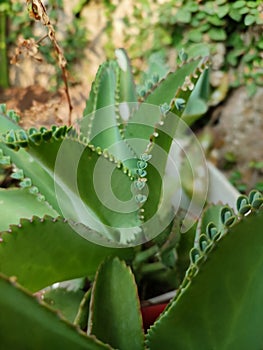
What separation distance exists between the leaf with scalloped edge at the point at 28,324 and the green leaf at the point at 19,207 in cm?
23

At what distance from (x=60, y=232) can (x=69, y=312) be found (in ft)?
0.40

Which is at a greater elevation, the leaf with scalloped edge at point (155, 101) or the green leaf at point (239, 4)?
the green leaf at point (239, 4)

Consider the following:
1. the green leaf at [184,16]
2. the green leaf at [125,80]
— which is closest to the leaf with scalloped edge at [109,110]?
the green leaf at [125,80]

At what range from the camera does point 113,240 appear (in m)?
0.57

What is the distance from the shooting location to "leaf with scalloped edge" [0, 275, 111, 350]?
32 centimetres

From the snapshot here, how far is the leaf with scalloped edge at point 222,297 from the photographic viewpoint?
1.30 feet

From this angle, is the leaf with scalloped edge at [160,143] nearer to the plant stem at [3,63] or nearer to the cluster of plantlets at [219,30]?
the cluster of plantlets at [219,30]

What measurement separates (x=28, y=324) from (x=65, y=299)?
0.25 metres

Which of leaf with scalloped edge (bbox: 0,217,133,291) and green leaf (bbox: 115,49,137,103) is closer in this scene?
leaf with scalloped edge (bbox: 0,217,133,291)

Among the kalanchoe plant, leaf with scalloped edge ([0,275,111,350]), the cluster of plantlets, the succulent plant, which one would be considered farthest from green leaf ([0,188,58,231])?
the cluster of plantlets

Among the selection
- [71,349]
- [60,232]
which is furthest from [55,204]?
[71,349]

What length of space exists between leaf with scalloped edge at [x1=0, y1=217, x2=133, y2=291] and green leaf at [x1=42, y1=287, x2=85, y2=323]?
0.05 metres

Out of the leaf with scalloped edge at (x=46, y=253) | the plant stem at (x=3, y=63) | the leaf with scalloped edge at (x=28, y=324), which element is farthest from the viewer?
the plant stem at (x=3, y=63)

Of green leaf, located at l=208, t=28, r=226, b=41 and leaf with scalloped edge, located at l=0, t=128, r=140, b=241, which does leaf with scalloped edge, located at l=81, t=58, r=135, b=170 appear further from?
green leaf, located at l=208, t=28, r=226, b=41
